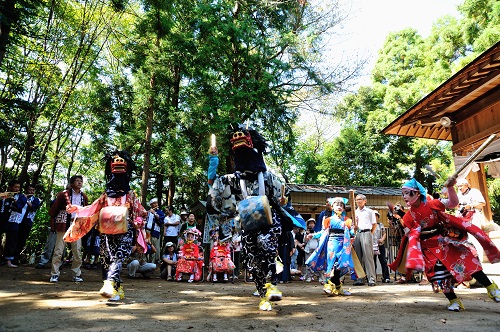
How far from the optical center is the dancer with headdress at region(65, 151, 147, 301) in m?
5.36

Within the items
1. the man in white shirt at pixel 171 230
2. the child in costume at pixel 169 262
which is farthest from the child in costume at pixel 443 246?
the man in white shirt at pixel 171 230

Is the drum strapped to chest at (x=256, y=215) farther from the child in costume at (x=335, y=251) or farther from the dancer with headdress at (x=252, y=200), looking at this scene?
the child in costume at (x=335, y=251)

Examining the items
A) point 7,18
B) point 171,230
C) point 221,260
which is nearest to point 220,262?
point 221,260

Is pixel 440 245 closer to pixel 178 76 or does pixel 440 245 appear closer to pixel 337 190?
pixel 178 76

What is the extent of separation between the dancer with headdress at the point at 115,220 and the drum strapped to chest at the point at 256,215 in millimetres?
1888

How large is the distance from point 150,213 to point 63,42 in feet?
24.2

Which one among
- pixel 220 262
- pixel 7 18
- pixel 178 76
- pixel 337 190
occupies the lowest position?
pixel 220 262

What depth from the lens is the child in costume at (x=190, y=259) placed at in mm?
9750

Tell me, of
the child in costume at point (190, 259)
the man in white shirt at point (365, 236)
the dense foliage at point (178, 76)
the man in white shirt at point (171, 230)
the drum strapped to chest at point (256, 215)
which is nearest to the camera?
the drum strapped to chest at point (256, 215)

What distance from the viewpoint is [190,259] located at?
986 cm

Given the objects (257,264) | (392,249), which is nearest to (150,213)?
(257,264)

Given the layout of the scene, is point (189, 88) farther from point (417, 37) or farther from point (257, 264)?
point (417, 37)

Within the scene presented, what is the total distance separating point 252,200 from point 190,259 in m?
5.74

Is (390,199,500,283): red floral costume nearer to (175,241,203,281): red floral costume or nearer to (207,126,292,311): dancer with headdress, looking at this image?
(207,126,292,311): dancer with headdress
